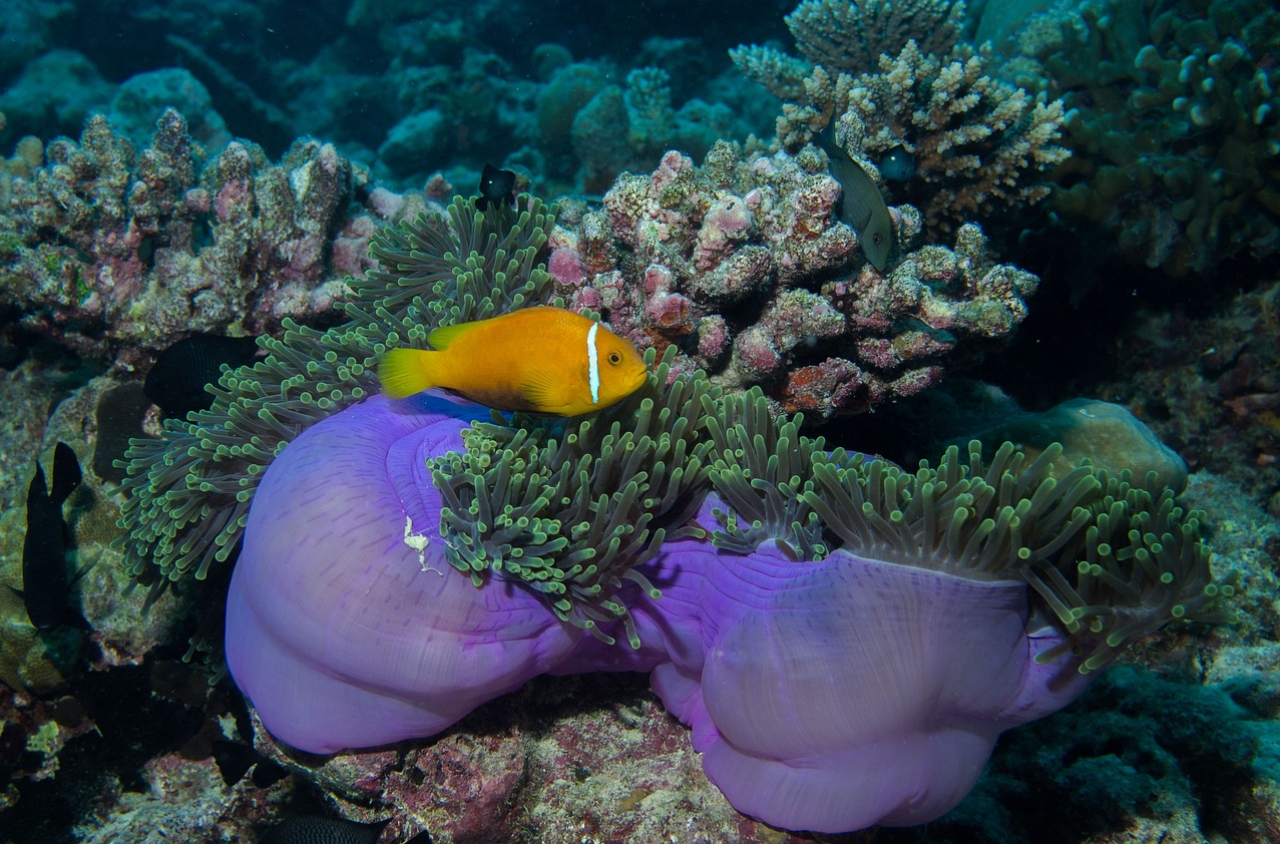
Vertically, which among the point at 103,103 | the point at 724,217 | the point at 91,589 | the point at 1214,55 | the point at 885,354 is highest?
the point at 1214,55

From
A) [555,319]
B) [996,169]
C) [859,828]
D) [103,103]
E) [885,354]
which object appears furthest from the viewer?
[103,103]

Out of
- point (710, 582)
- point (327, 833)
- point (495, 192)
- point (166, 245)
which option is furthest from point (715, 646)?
point (166, 245)

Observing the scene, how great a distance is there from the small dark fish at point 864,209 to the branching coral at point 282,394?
4.44 feet

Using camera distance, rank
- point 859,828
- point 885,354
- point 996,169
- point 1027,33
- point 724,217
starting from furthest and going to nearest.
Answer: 1. point 1027,33
2. point 996,169
3. point 885,354
4. point 724,217
5. point 859,828

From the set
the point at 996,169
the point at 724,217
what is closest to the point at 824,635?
the point at 724,217

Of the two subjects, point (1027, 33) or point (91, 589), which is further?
point (1027, 33)

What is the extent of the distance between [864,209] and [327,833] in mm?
3128

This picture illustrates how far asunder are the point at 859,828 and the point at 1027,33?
666cm

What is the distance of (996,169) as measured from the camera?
13.5 ft

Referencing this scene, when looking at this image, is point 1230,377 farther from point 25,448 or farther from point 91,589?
point 25,448

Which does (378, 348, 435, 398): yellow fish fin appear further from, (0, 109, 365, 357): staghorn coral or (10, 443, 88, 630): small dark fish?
(10, 443, 88, 630): small dark fish

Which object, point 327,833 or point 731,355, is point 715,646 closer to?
point 731,355

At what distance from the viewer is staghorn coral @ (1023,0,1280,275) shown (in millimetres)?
4504

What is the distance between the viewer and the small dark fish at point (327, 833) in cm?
238
